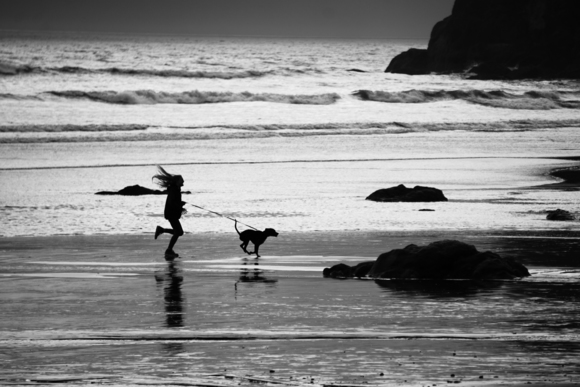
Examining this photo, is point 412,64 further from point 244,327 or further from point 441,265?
point 244,327

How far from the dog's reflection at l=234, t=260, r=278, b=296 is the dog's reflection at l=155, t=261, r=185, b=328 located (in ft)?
2.33

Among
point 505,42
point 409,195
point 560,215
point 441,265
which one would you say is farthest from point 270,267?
point 505,42

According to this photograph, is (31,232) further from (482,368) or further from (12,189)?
(482,368)

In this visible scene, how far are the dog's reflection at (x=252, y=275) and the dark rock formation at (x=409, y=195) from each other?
810 centimetres

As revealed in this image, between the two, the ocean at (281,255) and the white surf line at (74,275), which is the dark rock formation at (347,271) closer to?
the ocean at (281,255)

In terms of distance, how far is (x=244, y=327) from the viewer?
9.07 meters

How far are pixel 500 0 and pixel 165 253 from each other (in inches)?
4205

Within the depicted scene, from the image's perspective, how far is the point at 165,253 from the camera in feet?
46.1

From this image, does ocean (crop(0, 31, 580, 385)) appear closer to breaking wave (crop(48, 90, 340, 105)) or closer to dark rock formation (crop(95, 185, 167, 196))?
dark rock formation (crop(95, 185, 167, 196))

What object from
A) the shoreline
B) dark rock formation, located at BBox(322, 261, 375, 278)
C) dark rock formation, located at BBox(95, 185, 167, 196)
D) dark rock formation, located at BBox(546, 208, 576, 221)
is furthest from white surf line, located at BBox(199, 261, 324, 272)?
dark rock formation, located at BBox(95, 185, 167, 196)

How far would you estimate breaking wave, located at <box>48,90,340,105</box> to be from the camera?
205 feet

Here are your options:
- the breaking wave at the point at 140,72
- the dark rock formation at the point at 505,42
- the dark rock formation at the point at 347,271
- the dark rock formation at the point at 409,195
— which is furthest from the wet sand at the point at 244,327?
the dark rock formation at the point at 505,42

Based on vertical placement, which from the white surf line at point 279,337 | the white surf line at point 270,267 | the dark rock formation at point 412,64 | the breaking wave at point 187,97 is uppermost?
the dark rock formation at point 412,64

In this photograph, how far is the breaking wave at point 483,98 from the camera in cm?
6762
